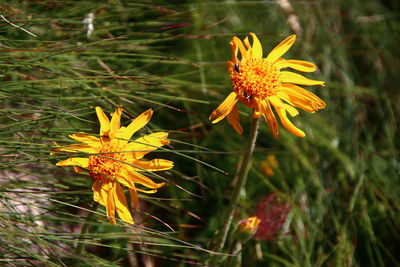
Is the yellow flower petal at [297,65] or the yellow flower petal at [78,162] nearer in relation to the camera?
the yellow flower petal at [78,162]

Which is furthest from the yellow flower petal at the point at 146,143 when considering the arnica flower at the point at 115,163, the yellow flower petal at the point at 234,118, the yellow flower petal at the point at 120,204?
the yellow flower petal at the point at 234,118

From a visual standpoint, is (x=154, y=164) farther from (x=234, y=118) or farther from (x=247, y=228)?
(x=247, y=228)

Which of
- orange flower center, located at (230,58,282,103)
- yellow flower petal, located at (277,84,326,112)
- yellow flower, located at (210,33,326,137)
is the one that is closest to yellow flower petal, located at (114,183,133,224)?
yellow flower, located at (210,33,326,137)

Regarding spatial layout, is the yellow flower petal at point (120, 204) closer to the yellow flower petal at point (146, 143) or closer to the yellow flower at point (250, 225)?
the yellow flower petal at point (146, 143)

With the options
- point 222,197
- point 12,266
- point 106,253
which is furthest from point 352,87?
point 12,266

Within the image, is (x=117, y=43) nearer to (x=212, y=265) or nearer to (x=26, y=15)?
(x=26, y=15)

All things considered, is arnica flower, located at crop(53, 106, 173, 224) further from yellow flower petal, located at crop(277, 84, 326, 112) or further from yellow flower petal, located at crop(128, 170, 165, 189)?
yellow flower petal, located at crop(277, 84, 326, 112)
